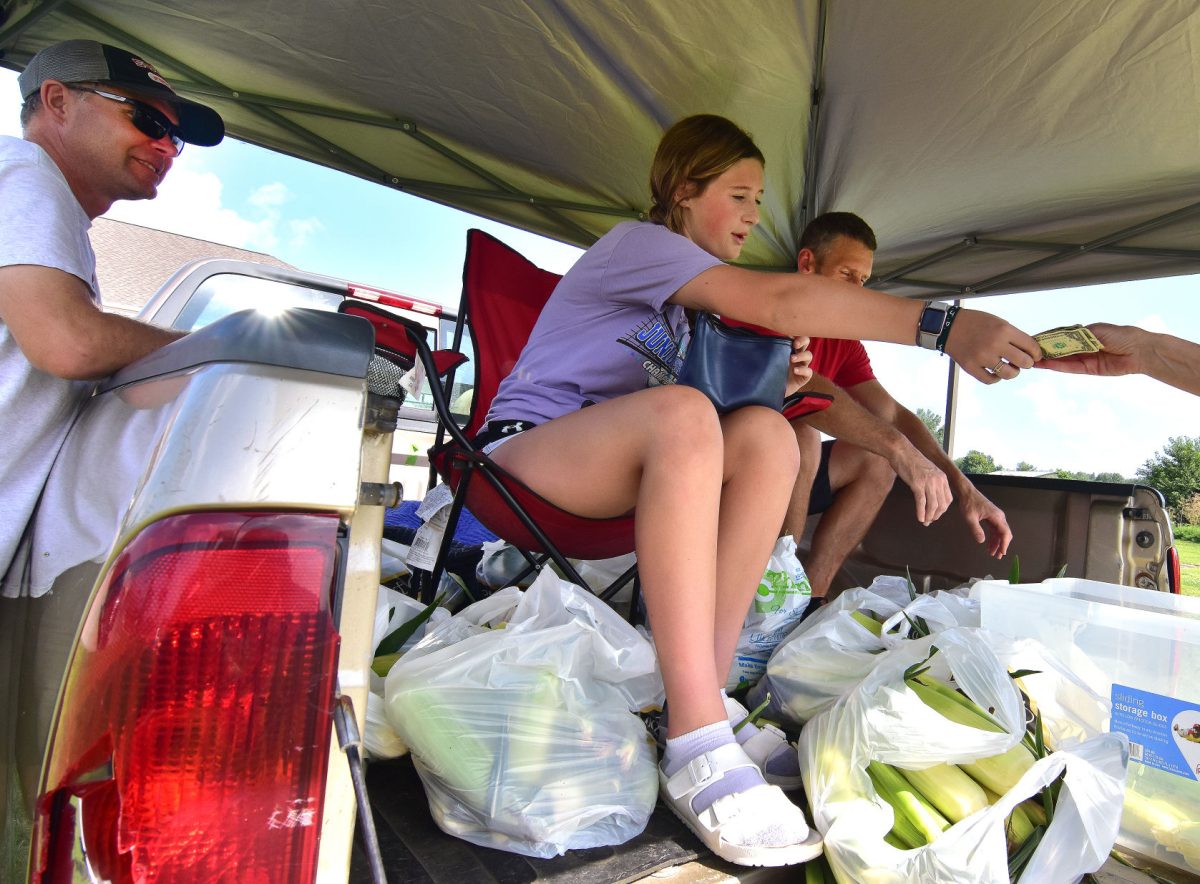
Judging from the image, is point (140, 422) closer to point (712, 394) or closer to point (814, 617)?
point (712, 394)

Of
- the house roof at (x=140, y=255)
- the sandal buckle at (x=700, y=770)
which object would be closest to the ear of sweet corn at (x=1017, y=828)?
the sandal buckle at (x=700, y=770)

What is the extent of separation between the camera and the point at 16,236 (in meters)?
0.82

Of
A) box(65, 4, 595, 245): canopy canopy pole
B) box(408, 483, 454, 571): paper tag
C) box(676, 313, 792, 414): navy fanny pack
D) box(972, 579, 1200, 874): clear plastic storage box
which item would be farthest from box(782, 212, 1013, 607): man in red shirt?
box(65, 4, 595, 245): canopy canopy pole

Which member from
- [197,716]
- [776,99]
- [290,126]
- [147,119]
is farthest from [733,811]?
[290,126]

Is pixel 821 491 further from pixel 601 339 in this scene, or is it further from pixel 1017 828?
pixel 1017 828

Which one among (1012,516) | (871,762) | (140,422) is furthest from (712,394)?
(1012,516)

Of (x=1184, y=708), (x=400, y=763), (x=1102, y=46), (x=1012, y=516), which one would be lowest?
(x=400, y=763)

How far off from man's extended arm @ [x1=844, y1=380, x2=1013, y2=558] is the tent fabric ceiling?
104 cm

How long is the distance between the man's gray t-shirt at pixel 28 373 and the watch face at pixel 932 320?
3.90 feet

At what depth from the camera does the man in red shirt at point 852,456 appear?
2143mm

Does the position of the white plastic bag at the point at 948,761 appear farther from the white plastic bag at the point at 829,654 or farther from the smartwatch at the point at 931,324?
the smartwatch at the point at 931,324

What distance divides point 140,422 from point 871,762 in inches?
40.2

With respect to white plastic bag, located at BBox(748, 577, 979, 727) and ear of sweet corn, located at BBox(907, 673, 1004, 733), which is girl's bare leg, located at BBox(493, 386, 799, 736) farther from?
ear of sweet corn, located at BBox(907, 673, 1004, 733)

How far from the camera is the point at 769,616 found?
1670mm
